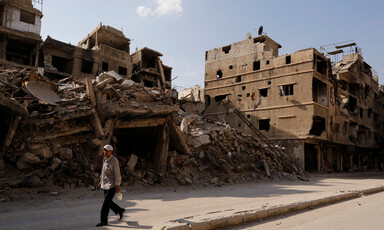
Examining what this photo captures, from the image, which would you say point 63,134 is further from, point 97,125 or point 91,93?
point 91,93

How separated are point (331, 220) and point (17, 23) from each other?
3192 cm

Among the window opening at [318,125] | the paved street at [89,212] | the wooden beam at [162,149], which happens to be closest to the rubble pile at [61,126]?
the wooden beam at [162,149]

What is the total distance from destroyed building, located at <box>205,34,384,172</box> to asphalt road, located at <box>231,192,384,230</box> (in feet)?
64.5

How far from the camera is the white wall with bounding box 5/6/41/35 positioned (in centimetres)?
2779

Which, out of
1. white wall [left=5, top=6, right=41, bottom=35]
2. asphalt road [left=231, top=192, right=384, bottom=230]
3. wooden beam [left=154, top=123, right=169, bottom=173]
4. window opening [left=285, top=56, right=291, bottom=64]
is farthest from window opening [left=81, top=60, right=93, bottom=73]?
asphalt road [left=231, top=192, right=384, bottom=230]

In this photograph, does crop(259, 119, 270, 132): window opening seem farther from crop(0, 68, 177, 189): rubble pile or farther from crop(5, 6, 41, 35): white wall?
crop(5, 6, 41, 35): white wall

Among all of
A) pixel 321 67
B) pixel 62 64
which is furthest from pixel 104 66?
pixel 321 67

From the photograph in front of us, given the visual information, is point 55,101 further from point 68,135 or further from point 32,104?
point 68,135

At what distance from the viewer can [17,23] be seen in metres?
28.3

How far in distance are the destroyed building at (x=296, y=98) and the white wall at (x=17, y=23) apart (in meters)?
19.0

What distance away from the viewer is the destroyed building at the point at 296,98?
2748 centimetres

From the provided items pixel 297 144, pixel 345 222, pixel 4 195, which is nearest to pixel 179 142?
pixel 4 195

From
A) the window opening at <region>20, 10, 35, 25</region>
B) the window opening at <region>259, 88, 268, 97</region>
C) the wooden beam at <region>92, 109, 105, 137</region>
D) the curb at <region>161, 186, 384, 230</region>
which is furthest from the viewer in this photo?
the window opening at <region>259, 88, 268, 97</region>

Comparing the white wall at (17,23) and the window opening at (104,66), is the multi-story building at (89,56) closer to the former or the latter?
the window opening at (104,66)
